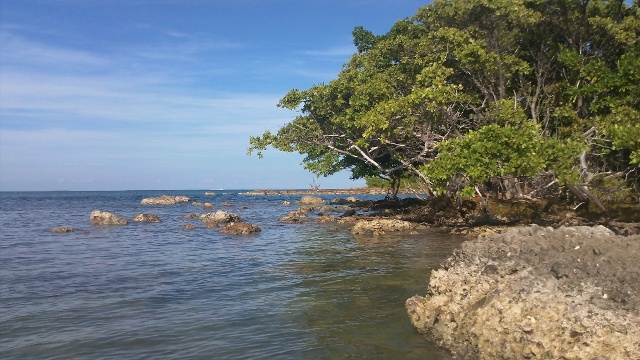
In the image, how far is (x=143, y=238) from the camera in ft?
79.5

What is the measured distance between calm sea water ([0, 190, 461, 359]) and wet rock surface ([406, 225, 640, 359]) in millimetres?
751

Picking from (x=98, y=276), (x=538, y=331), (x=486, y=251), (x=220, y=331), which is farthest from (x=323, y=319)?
(x=98, y=276)

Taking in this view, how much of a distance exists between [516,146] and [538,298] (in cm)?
1223

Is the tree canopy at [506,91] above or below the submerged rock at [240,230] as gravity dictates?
above

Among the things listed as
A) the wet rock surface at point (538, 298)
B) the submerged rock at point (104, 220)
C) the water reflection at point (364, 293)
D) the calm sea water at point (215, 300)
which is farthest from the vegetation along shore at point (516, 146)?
the submerged rock at point (104, 220)

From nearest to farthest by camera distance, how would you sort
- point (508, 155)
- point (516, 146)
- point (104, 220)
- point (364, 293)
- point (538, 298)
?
point (538, 298)
point (364, 293)
point (516, 146)
point (508, 155)
point (104, 220)

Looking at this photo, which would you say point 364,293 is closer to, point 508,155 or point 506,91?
point 508,155

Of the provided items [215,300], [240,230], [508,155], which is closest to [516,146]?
[508,155]

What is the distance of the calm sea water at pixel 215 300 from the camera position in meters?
7.57

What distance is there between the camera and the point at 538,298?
20.7 feet

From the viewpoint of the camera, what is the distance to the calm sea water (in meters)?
7.57

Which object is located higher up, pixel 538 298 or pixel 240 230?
pixel 538 298

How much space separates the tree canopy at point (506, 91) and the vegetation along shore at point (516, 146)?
0.28 feet

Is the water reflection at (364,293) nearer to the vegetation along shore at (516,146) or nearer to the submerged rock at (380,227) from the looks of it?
the vegetation along shore at (516,146)
